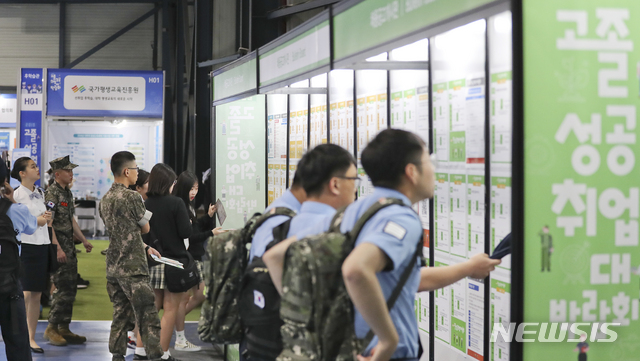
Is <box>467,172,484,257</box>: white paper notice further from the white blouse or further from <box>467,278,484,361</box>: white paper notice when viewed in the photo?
the white blouse

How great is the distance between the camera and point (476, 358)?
2885 millimetres

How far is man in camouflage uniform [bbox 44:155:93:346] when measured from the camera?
18.9ft

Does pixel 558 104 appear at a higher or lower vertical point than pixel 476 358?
higher

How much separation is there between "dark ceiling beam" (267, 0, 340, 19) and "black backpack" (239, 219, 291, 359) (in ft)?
15.1

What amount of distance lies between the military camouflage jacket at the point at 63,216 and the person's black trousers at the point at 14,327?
6.05 feet

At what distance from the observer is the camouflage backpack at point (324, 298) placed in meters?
1.84

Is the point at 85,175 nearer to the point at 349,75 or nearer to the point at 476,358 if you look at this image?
the point at 349,75

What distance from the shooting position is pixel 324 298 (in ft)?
6.11

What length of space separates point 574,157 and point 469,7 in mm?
573

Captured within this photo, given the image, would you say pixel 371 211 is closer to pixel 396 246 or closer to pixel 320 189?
pixel 396 246

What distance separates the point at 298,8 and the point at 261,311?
4803 mm

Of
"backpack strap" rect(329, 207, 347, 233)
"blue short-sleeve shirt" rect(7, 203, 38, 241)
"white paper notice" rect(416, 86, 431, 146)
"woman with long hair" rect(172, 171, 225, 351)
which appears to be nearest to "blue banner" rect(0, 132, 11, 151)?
"woman with long hair" rect(172, 171, 225, 351)

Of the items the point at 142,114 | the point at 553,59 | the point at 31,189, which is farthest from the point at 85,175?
the point at 553,59

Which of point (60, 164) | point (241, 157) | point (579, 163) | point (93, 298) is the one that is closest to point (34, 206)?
point (60, 164)
